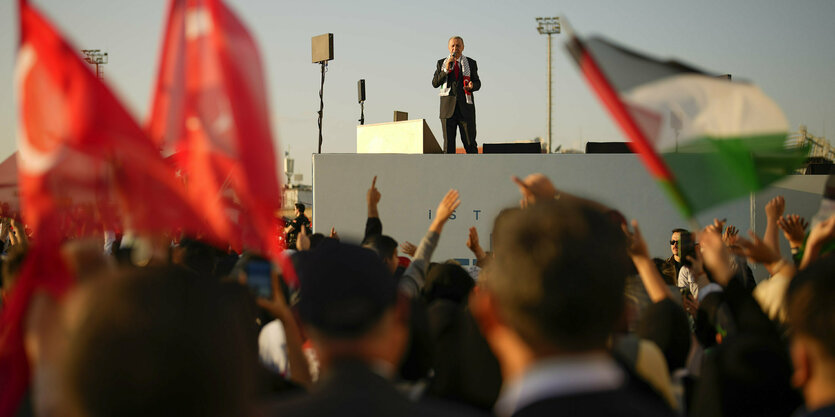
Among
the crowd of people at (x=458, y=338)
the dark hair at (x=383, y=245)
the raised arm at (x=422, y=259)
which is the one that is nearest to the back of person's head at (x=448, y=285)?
the raised arm at (x=422, y=259)

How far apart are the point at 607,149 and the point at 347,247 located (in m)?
9.17

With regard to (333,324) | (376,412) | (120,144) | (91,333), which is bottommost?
(376,412)

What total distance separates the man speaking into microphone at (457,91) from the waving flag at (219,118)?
24.2 feet

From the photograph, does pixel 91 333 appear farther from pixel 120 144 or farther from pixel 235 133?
pixel 120 144

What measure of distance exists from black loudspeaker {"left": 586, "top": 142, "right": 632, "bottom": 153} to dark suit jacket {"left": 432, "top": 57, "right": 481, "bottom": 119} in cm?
196

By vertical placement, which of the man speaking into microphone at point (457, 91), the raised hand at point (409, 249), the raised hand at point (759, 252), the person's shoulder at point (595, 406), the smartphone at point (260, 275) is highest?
the man speaking into microphone at point (457, 91)

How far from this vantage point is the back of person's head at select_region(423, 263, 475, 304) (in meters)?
3.49

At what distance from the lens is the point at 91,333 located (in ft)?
3.13

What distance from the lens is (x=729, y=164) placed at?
3.19 m

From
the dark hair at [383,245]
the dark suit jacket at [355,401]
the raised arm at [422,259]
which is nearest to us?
the dark suit jacket at [355,401]

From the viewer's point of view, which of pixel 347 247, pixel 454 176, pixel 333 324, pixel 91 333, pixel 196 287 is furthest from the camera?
pixel 454 176

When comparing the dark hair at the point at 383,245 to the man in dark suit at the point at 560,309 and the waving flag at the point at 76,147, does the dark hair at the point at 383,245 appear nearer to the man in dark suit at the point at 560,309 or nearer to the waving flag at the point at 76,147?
the waving flag at the point at 76,147

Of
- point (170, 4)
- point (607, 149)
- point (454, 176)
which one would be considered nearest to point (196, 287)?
point (170, 4)

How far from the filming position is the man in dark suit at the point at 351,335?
1.46m
